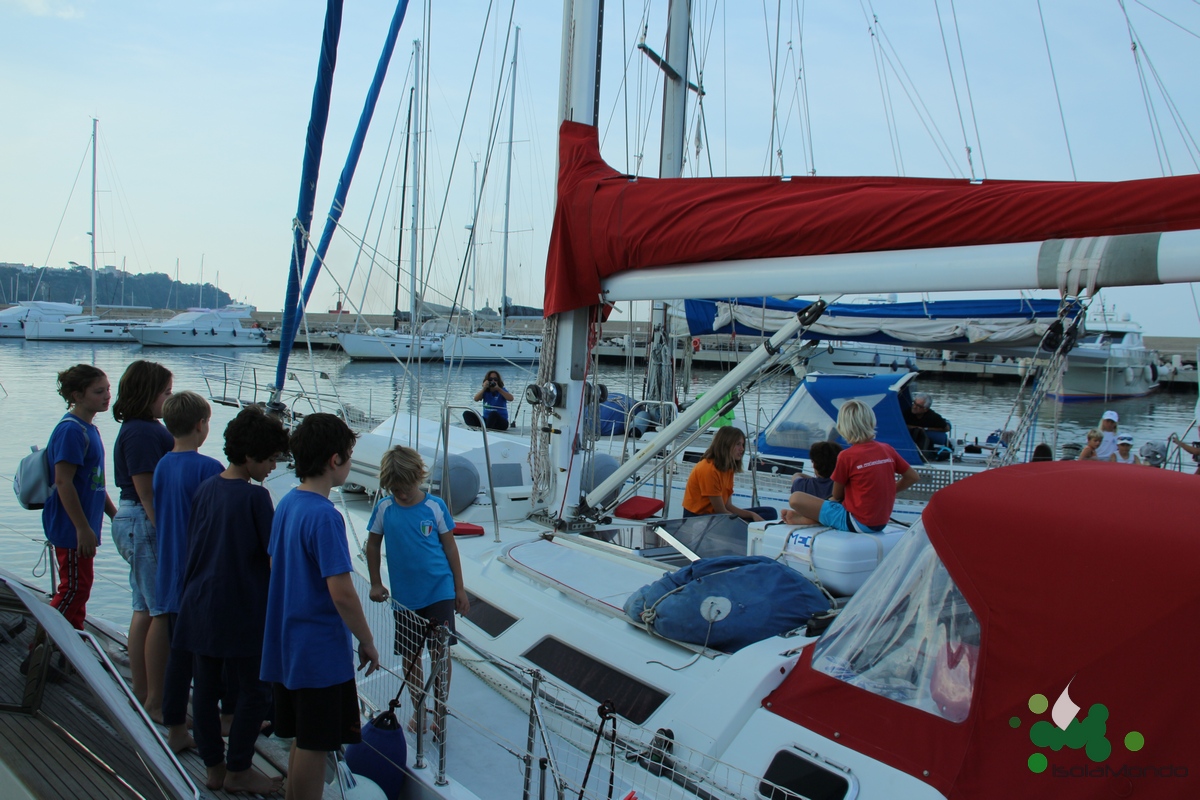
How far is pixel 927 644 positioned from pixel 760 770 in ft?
2.26

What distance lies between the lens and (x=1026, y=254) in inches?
128

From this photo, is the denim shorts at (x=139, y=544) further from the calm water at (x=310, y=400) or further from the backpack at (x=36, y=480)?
the calm water at (x=310, y=400)

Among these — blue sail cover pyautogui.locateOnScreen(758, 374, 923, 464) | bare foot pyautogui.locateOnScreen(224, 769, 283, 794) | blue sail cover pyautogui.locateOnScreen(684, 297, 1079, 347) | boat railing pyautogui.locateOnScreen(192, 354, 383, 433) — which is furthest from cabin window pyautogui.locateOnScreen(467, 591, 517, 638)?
blue sail cover pyautogui.locateOnScreen(758, 374, 923, 464)

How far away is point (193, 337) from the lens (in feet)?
177

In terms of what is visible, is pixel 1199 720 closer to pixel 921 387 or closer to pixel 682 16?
pixel 682 16

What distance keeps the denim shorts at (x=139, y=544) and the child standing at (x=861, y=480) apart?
10.3ft

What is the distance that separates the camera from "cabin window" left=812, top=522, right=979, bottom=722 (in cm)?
228

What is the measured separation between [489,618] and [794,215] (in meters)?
2.59

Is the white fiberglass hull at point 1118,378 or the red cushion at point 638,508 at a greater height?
the white fiberglass hull at point 1118,378

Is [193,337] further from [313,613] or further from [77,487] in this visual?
[313,613]

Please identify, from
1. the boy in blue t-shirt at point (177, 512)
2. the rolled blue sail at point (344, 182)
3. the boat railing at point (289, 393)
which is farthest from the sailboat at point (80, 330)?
the boy in blue t-shirt at point (177, 512)

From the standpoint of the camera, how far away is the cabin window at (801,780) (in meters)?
2.40

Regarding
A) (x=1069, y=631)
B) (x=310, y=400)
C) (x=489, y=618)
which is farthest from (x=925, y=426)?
(x=1069, y=631)

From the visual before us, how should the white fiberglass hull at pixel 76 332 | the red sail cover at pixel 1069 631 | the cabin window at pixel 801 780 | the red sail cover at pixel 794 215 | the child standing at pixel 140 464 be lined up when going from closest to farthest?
the red sail cover at pixel 1069 631 → the cabin window at pixel 801 780 → the red sail cover at pixel 794 215 → the child standing at pixel 140 464 → the white fiberglass hull at pixel 76 332
